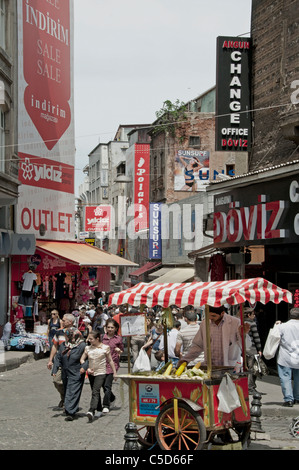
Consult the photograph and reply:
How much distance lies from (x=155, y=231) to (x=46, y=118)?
15.6m

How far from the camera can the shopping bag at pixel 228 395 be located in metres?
9.04

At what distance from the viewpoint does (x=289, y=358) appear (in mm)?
13281

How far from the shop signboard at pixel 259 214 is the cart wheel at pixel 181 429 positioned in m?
8.22

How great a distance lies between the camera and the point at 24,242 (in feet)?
83.5

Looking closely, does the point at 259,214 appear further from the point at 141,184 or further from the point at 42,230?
the point at 141,184

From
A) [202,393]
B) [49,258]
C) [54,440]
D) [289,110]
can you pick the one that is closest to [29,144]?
[49,258]

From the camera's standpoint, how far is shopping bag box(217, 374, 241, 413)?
9.04 m

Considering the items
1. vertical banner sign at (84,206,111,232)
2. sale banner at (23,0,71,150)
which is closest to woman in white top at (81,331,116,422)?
sale banner at (23,0,71,150)

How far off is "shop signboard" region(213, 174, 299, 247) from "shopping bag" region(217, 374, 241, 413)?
7.86 metres

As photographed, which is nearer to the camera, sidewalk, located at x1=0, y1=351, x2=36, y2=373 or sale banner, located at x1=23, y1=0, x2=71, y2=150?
sidewalk, located at x1=0, y1=351, x2=36, y2=373

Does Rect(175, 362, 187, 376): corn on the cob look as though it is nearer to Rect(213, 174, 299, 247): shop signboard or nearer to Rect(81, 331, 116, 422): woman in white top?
Rect(81, 331, 116, 422): woman in white top

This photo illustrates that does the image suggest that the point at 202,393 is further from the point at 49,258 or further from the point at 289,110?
the point at 49,258

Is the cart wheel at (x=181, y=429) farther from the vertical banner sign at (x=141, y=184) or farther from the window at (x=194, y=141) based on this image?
the vertical banner sign at (x=141, y=184)

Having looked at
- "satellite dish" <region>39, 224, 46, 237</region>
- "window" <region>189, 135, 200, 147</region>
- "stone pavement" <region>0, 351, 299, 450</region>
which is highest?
"window" <region>189, 135, 200, 147</region>
